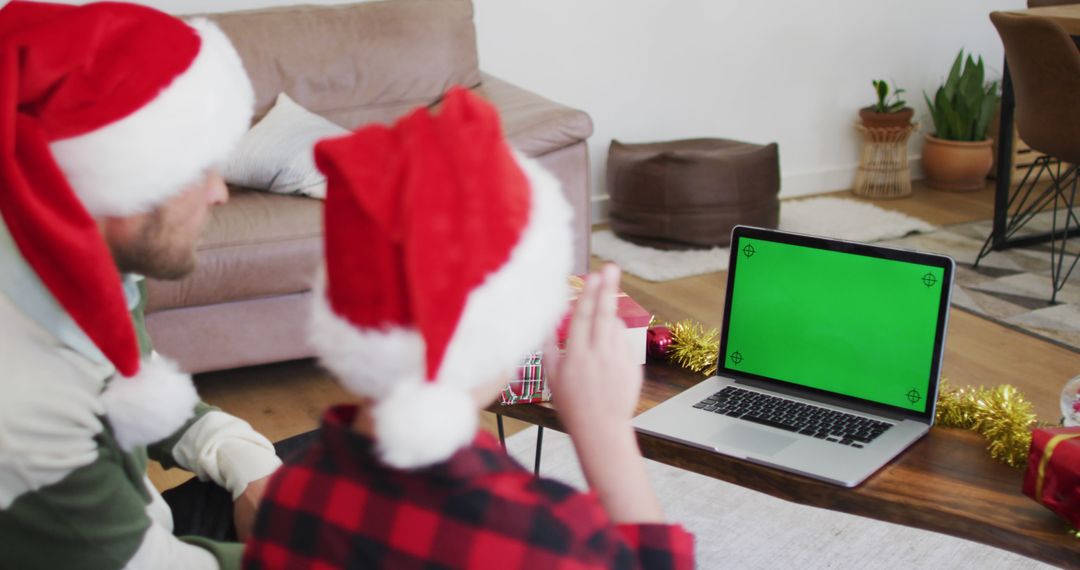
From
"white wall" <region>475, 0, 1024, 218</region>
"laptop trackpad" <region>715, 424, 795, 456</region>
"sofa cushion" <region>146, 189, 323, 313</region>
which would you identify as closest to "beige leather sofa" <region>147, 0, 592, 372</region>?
"sofa cushion" <region>146, 189, 323, 313</region>

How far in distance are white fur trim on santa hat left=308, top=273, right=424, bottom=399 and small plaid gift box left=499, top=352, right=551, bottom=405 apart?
761 millimetres

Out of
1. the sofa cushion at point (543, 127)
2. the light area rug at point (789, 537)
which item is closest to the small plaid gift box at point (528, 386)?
the light area rug at point (789, 537)

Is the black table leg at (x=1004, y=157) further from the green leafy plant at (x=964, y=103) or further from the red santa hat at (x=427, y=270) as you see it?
the red santa hat at (x=427, y=270)

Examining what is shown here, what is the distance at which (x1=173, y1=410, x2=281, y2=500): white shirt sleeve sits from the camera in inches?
52.0

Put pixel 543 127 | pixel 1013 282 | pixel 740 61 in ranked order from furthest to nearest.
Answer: pixel 740 61 < pixel 1013 282 < pixel 543 127

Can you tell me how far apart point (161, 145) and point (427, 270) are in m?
0.44

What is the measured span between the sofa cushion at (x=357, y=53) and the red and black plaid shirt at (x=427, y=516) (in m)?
2.48

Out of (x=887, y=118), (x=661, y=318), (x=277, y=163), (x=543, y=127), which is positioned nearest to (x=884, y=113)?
(x=887, y=118)

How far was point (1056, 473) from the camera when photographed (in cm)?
120

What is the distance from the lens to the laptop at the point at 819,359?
1424 millimetres

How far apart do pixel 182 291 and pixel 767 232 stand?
156 cm

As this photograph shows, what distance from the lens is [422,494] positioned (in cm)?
74

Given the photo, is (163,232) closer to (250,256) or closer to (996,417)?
(996,417)

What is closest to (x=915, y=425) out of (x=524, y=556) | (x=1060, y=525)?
(x=1060, y=525)
